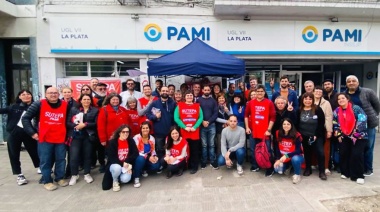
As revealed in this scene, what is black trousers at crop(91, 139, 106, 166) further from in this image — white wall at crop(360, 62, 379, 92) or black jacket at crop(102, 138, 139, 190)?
white wall at crop(360, 62, 379, 92)

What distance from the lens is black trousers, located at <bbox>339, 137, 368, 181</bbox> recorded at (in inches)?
145

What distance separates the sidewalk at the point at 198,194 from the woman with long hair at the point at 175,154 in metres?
0.16

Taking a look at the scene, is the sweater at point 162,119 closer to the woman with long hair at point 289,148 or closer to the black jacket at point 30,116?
the black jacket at point 30,116

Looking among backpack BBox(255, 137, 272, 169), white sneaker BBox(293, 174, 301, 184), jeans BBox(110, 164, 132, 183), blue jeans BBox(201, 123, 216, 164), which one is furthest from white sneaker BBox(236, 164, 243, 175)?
jeans BBox(110, 164, 132, 183)

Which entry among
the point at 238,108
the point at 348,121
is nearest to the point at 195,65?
the point at 238,108

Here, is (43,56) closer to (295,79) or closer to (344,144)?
(344,144)

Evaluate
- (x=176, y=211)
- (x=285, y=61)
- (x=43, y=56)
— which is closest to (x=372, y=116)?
(x=176, y=211)

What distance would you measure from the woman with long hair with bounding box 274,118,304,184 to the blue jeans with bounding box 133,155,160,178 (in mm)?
2017

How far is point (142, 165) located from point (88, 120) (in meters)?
1.13

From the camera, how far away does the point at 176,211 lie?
3041 mm

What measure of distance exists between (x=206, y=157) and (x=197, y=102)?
1.06 metres

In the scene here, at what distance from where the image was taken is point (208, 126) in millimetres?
4430

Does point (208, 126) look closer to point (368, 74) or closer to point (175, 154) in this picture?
point (175, 154)

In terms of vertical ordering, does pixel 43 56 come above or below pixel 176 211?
above
